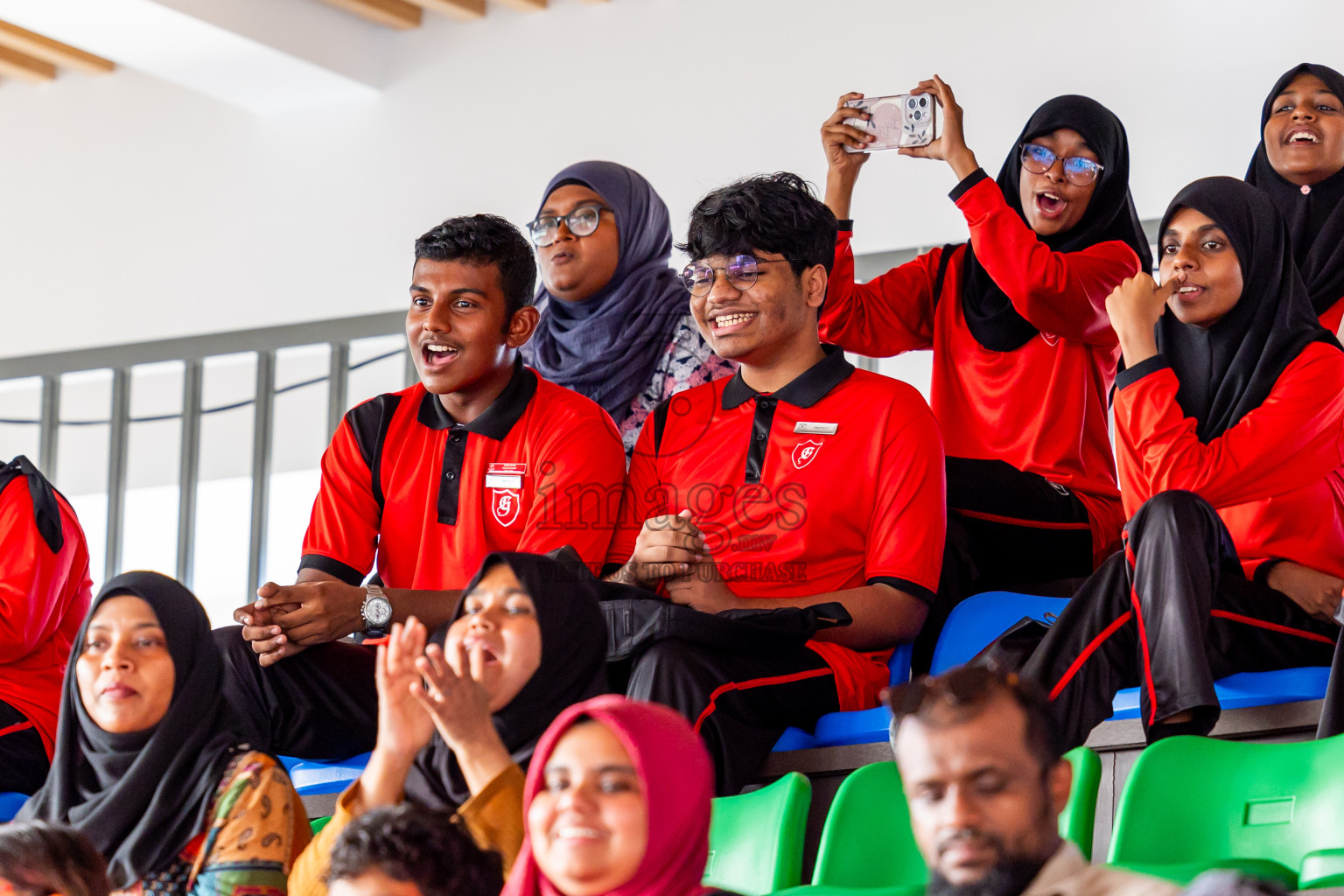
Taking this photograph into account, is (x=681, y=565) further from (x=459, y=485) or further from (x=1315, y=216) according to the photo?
(x=1315, y=216)

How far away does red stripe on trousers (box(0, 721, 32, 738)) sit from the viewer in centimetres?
307

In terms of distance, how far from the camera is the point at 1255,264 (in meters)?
2.65

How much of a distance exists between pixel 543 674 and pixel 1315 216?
5.88 ft

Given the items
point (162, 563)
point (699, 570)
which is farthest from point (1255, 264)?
point (162, 563)

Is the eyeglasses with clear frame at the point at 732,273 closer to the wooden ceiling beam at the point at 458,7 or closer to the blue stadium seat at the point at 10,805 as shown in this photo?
the blue stadium seat at the point at 10,805

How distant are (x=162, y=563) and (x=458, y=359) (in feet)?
11.4

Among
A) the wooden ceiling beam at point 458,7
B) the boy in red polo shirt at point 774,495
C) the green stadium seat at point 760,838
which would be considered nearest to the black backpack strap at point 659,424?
the boy in red polo shirt at point 774,495

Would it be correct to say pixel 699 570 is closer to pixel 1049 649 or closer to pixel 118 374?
pixel 1049 649

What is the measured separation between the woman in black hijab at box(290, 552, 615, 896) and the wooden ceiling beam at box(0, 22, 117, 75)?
14.1 ft

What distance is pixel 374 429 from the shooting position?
10.4ft

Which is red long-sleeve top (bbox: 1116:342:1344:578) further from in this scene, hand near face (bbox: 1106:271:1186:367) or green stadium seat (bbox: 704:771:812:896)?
green stadium seat (bbox: 704:771:812:896)

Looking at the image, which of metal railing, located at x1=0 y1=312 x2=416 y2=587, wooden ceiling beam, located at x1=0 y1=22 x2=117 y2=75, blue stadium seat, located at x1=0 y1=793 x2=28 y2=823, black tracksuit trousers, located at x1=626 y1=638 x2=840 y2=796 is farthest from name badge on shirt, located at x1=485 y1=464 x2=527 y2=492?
wooden ceiling beam, located at x1=0 y1=22 x2=117 y2=75

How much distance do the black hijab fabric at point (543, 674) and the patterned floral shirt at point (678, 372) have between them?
1063mm

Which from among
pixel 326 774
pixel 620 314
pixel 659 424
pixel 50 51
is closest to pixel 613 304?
pixel 620 314
